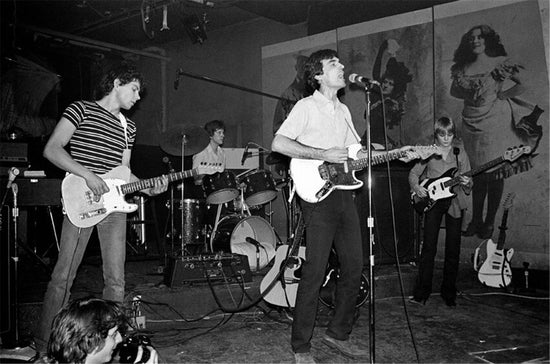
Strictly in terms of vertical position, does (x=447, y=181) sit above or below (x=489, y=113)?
below

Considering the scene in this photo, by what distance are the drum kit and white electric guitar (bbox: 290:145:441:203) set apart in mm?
2999

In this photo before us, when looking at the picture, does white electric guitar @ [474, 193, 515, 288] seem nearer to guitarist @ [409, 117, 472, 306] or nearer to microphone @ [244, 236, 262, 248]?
guitarist @ [409, 117, 472, 306]

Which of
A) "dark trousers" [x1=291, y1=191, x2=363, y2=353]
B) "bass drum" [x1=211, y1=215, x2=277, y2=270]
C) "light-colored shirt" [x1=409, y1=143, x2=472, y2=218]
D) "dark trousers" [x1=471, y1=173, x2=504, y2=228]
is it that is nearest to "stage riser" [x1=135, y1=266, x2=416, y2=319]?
"bass drum" [x1=211, y1=215, x2=277, y2=270]

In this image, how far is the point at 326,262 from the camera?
12.0 ft

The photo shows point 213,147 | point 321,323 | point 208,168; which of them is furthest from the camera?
point 213,147

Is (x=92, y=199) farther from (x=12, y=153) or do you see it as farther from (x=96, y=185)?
(x=12, y=153)

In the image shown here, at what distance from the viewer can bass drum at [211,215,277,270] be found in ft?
22.0

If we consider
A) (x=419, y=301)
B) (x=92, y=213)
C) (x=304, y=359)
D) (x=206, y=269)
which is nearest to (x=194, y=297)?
(x=206, y=269)

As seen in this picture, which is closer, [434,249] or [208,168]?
[208,168]

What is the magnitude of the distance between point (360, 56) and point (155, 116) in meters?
6.06

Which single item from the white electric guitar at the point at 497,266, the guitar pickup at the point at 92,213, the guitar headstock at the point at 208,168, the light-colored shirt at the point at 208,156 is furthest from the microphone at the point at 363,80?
the light-colored shirt at the point at 208,156

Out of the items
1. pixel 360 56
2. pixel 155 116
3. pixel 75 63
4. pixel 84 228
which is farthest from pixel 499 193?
pixel 75 63

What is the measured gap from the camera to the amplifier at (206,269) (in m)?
5.35

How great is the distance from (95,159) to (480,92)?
6439 mm
